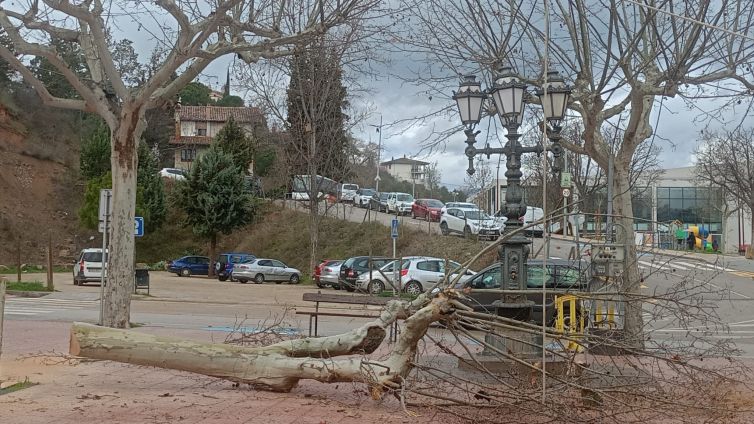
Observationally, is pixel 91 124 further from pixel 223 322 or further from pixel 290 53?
pixel 290 53

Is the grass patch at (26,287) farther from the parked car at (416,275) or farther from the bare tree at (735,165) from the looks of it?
the bare tree at (735,165)

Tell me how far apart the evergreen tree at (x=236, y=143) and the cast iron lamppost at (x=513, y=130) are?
38.0 meters

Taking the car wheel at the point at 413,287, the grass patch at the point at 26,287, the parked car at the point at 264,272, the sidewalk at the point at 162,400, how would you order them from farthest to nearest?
the parked car at the point at 264,272
the grass patch at the point at 26,287
the car wheel at the point at 413,287
the sidewalk at the point at 162,400

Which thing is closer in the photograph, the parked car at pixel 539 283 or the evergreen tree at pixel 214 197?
the parked car at pixel 539 283

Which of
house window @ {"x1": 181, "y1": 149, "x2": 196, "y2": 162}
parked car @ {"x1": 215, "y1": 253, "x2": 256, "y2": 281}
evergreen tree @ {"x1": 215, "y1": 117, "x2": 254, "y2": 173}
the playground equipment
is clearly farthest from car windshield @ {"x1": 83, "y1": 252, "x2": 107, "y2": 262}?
house window @ {"x1": 181, "y1": 149, "x2": 196, "y2": 162}

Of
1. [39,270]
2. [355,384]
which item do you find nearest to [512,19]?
[355,384]

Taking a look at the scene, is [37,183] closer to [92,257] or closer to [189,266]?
[189,266]

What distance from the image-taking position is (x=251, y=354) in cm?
785

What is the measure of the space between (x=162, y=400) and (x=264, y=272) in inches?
1156

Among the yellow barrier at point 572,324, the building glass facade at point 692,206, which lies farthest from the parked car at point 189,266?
the building glass facade at point 692,206

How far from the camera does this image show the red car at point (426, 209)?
152 ft

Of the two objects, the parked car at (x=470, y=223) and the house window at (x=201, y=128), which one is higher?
the house window at (x=201, y=128)

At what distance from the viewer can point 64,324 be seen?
53.7ft

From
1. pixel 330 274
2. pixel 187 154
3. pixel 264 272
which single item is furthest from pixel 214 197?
pixel 187 154
